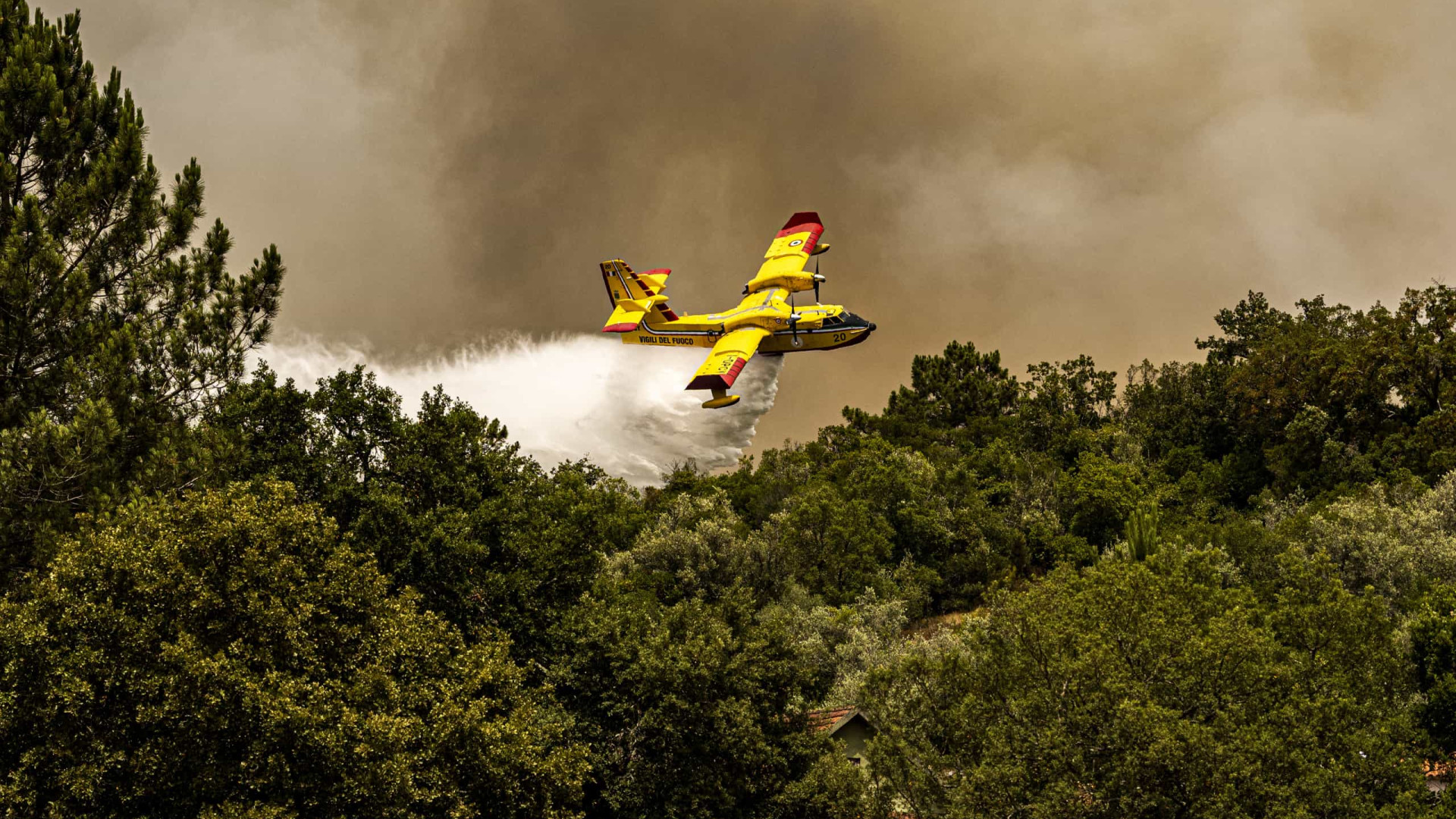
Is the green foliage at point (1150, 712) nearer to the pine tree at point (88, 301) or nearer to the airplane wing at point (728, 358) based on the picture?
the airplane wing at point (728, 358)

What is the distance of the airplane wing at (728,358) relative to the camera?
45281mm

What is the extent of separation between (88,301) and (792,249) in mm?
30759

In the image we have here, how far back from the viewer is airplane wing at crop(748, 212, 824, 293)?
5178 cm

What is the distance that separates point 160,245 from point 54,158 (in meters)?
3.06

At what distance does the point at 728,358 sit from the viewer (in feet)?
154

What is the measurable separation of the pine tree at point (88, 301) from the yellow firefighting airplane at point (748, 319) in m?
17.9

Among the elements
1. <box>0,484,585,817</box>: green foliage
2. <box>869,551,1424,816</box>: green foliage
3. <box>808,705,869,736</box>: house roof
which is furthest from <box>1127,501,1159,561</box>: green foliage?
<box>0,484,585,817</box>: green foliage

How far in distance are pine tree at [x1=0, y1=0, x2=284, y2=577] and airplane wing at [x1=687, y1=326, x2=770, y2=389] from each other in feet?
52.8

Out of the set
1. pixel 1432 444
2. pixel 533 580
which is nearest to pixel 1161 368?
pixel 1432 444

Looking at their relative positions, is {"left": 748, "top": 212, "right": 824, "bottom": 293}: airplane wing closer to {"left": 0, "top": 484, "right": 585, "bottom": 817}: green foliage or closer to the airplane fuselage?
the airplane fuselage

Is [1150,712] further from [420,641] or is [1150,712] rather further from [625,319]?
[625,319]

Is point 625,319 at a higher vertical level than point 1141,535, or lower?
higher

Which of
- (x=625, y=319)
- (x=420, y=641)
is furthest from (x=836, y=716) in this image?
(x=625, y=319)

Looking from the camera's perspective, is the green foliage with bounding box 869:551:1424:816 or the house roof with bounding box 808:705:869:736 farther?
the house roof with bounding box 808:705:869:736
